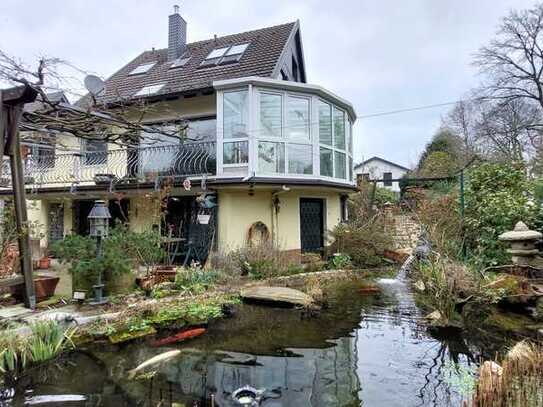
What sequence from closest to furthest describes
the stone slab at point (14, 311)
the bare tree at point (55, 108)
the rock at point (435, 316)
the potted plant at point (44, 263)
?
the stone slab at point (14, 311), the bare tree at point (55, 108), the rock at point (435, 316), the potted plant at point (44, 263)

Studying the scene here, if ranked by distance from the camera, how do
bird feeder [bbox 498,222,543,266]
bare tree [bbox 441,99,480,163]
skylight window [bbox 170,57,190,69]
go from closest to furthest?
bird feeder [bbox 498,222,543,266] < skylight window [bbox 170,57,190,69] < bare tree [bbox 441,99,480,163]

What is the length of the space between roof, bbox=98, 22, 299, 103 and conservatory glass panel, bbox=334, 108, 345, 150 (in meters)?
2.86

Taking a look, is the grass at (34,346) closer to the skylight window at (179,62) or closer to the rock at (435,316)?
the rock at (435,316)

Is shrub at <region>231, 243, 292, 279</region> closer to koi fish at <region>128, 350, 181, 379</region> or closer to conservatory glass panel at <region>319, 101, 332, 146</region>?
conservatory glass panel at <region>319, 101, 332, 146</region>

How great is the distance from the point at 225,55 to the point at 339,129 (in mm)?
5687

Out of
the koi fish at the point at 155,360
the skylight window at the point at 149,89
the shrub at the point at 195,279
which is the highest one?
the skylight window at the point at 149,89

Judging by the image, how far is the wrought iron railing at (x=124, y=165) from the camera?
1185 cm

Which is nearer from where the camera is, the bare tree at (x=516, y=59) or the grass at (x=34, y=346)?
the grass at (x=34, y=346)

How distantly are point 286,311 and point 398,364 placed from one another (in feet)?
9.33

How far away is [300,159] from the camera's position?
38.6 feet

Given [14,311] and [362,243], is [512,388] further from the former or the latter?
[362,243]

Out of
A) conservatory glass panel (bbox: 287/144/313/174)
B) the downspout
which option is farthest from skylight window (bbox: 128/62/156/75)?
the downspout

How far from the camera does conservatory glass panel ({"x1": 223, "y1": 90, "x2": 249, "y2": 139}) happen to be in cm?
1122

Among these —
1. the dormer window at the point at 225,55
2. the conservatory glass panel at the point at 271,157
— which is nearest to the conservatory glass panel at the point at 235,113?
the conservatory glass panel at the point at 271,157
